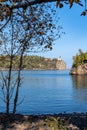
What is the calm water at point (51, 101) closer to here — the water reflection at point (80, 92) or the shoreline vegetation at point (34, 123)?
the water reflection at point (80, 92)

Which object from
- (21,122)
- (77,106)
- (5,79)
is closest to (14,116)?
(21,122)

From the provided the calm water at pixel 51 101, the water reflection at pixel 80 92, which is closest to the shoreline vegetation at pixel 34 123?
the calm water at pixel 51 101

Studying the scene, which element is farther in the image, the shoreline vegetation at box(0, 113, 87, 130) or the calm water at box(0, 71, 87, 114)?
the calm water at box(0, 71, 87, 114)

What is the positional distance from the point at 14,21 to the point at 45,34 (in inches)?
59.3

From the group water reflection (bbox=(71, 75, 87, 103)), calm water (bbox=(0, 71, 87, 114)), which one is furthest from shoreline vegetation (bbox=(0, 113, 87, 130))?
water reflection (bbox=(71, 75, 87, 103))

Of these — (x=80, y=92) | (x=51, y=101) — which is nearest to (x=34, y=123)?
(x=51, y=101)

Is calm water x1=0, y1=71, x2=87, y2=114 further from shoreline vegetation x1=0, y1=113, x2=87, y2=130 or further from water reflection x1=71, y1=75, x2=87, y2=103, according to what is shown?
shoreline vegetation x1=0, y1=113, x2=87, y2=130

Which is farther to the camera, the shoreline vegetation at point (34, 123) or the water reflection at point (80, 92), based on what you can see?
the water reflection at point (80, 92)

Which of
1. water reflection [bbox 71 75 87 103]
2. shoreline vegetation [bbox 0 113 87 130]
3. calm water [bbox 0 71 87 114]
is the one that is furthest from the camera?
water reflection [bbox 71 75 87 103]

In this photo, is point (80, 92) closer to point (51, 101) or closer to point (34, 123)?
point (51, 101)

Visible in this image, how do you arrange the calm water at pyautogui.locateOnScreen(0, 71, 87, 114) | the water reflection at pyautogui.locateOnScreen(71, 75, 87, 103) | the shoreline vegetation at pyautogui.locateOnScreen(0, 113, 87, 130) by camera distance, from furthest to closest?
the water reflection at pyautogui.locateOnScreen(71, 75, 87, 103)
the calm water at pyautogui.locateOnScreen(0, 71, 87, 114)
the shoreline vegetation at pyautogui.locateOnScreen(0, 113, 87, 130)

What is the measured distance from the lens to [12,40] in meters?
17.8

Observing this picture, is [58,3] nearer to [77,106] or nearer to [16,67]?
[16,67]

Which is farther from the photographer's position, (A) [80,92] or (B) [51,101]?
(A) [80,92]
